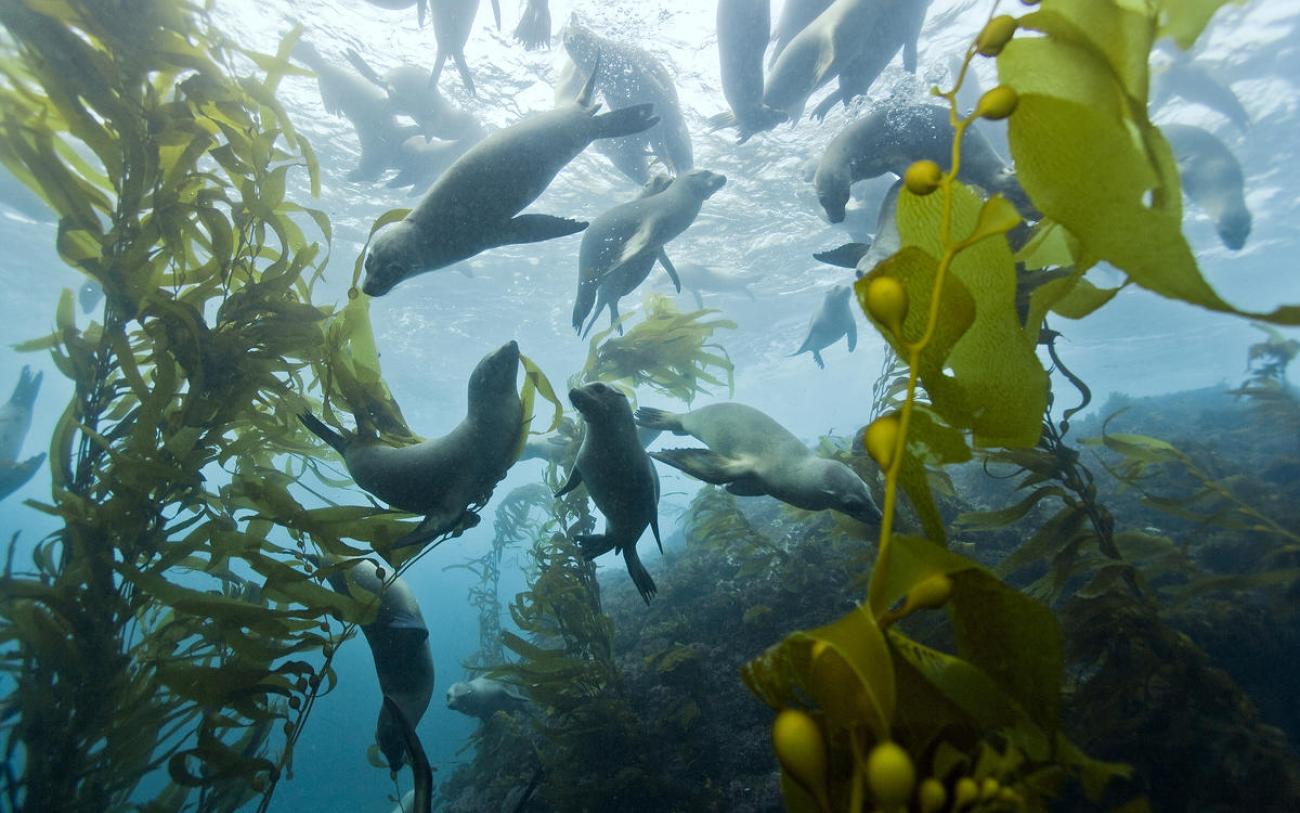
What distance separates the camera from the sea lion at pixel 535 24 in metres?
6.97

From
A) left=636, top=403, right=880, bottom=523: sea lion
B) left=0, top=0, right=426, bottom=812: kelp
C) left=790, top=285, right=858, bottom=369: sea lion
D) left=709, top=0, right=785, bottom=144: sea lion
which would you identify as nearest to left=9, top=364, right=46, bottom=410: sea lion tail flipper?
left=0, top=0, right=426, bottom=812: kelp

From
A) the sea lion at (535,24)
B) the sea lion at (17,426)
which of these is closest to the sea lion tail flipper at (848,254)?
the sea lion at (535,24)

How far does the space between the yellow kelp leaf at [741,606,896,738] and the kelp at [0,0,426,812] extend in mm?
2438

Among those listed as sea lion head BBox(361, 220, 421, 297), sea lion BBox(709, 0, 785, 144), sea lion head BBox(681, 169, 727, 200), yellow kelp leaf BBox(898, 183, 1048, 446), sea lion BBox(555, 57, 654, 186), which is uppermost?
sea lion BBox(555, 57, 654, 186)

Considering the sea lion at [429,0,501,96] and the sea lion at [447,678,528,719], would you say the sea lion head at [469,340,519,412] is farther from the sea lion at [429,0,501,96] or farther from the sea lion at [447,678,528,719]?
the sea lion at [429,0,501,96]

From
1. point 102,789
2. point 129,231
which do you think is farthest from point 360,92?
point 102,789

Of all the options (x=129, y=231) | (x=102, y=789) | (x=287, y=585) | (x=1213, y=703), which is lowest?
(x=1213, y=703)

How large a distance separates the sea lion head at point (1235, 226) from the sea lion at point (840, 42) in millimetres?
7679

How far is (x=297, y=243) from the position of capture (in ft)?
12.2

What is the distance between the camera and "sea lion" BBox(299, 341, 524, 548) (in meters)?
2.68

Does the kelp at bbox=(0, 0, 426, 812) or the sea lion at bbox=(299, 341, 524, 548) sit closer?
the kelp at bbox=(0, 0, 426, 812)

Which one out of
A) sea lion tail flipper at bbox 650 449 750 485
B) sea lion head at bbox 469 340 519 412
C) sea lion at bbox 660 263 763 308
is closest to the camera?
sea lion head at bbox 469 340 519 412

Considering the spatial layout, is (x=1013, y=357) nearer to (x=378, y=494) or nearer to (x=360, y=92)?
(x=378, y=494)

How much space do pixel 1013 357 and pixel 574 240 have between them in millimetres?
14954
